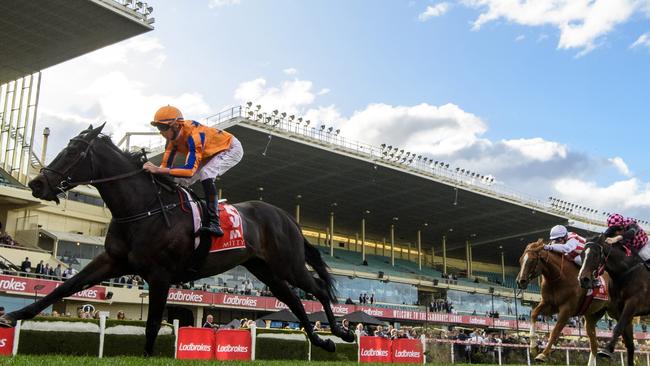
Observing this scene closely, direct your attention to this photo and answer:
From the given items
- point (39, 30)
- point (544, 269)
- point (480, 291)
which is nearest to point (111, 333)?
point (544, 269)

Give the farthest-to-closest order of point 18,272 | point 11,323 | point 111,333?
1. point 18,272
2. point 111,333
3. point 11,323

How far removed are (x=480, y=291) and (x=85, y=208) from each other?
114 ft

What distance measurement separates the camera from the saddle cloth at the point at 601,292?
11102 mm

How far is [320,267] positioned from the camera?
8.70m

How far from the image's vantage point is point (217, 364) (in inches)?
245

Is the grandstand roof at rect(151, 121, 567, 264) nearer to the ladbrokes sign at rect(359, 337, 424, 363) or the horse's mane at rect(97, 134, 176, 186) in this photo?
the ladbrokes sign at rect(359, 337, 424, 363)

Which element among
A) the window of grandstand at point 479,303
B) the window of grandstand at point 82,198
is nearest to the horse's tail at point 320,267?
the window of grandstand at point 82,198

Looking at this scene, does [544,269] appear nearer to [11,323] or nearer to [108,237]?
[108,237]

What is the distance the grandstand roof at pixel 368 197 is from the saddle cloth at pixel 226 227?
2928 cm

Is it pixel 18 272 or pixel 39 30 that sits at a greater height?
pixel 39 30

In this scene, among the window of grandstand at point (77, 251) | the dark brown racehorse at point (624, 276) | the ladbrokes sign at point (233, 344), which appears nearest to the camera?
the dark brown racehorse at point (624, 276)

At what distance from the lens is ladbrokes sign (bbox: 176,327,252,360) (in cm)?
1381

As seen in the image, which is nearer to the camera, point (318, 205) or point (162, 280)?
point (162, 280)

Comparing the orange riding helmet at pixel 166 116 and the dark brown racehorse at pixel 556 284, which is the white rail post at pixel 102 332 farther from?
the dark brown racehorse at pixel 556 284
